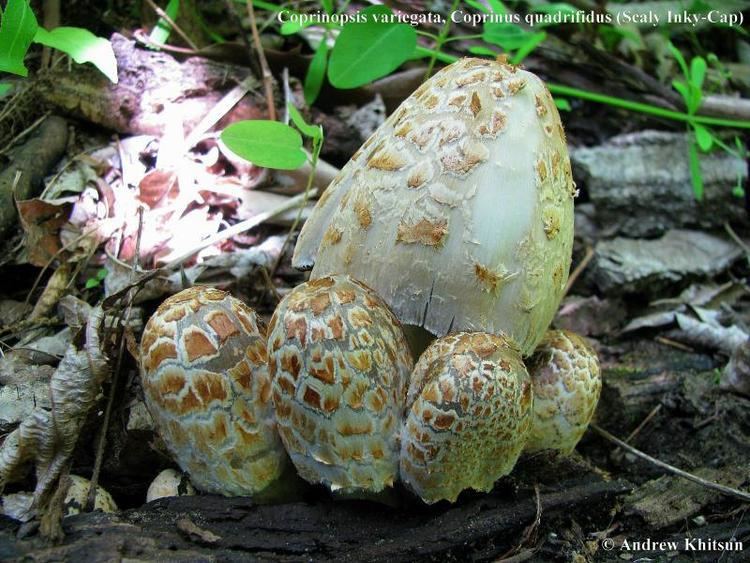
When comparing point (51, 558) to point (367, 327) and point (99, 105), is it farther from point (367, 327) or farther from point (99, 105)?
point (99, 105)

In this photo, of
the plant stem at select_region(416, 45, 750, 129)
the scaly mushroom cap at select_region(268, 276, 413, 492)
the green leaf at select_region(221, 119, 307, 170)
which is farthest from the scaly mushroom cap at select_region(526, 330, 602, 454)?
the plant stem at select_region(416, 45, 750, 129)

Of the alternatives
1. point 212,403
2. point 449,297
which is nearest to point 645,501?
point 449,297

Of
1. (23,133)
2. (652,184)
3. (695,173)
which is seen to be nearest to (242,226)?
(23,133)

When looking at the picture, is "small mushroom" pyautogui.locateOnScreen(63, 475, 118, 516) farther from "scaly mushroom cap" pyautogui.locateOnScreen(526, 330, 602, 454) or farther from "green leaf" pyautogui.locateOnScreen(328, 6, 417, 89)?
"green leaf" pyautogui.locateOnScreen(328, 6, 417, 89)

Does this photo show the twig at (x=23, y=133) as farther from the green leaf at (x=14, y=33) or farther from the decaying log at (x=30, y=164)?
the green leaf at (x=14, y=33)

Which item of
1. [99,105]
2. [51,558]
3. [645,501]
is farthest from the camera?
[99,105]

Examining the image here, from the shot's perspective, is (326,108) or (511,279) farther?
(326,108)
